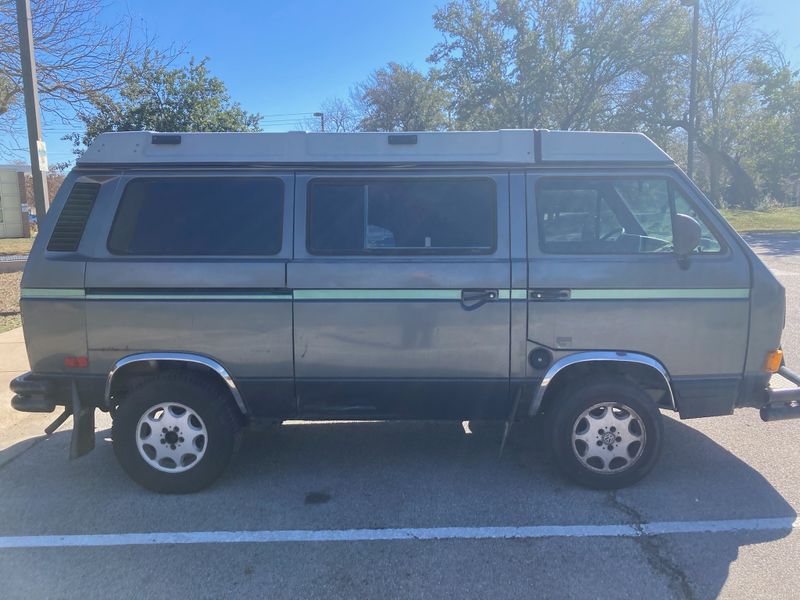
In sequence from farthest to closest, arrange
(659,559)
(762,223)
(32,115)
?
(762,223) → (32,115) → (659,559)

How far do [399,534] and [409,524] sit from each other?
5.0 inches

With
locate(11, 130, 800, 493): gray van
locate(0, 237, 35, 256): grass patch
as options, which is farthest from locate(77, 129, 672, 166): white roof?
locate(0, 237, 35, 256): grass patch

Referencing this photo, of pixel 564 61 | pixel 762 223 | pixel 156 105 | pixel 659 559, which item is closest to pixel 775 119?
pixel 762 223

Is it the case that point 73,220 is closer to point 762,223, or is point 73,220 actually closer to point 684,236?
point 684,236

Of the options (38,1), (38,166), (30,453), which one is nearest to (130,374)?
(30,453)

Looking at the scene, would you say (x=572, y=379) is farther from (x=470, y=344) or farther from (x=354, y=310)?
(x=354, y=310)

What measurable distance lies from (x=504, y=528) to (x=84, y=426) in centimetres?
291

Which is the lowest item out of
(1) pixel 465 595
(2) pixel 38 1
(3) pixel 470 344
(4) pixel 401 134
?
(1) pixel 465 595

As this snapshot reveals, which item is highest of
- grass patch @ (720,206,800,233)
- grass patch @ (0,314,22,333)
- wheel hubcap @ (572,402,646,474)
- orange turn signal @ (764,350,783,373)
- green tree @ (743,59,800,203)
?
green tree @ (743,59,800,203)

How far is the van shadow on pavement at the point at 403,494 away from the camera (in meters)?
3.73

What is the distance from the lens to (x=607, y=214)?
13.8ft

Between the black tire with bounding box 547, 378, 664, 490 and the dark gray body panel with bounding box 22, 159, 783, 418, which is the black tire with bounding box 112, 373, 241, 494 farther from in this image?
the black tire with bounding box 547, 378, 664, 490

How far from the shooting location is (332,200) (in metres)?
4.08

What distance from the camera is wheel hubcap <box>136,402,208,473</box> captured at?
410cm
